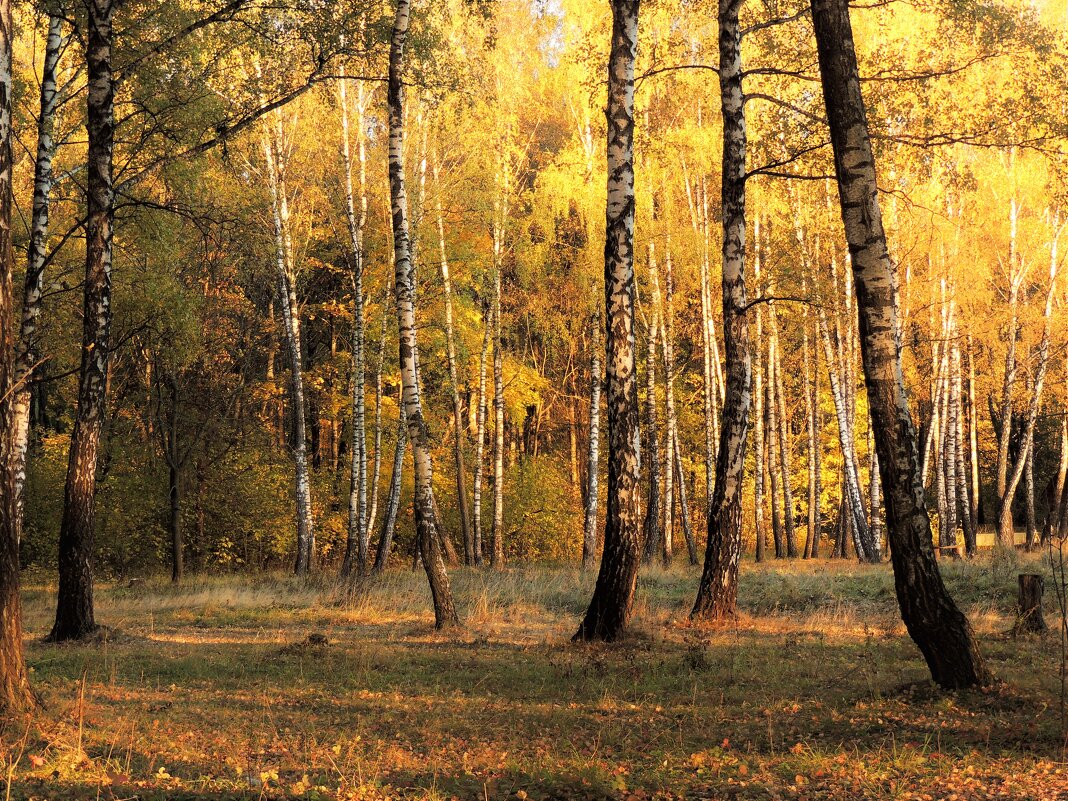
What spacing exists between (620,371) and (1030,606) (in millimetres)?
4819

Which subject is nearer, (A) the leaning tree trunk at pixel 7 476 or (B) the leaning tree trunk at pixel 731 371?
(A) the leaning tree trunk at pixel 7 476

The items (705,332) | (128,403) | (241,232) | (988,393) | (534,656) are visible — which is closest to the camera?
(534,656)

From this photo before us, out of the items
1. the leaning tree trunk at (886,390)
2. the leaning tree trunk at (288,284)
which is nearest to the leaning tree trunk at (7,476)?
the leaning tree trunk at (886,390)

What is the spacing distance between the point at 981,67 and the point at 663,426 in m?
13.5

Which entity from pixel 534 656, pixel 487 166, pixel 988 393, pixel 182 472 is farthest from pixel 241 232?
pixel 988 393

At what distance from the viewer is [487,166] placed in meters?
20.7

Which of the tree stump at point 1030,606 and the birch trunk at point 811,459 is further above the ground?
the birch trunk at point 811,459

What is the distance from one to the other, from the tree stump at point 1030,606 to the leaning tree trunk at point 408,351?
606cm

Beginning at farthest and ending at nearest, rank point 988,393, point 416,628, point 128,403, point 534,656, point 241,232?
1. point 988,393
2. point 128,403
3. point 241,232
4. point 416,628
5. point 534,656

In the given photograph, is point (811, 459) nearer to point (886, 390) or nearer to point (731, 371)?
point (731, 371)

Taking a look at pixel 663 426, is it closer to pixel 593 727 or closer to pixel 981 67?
pixel 981 67

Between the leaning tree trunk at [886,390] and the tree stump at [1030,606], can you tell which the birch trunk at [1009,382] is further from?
the leaning tree trunk at [886,390]

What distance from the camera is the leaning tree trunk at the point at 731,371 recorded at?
10.4 metres

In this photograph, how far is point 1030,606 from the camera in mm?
9617
